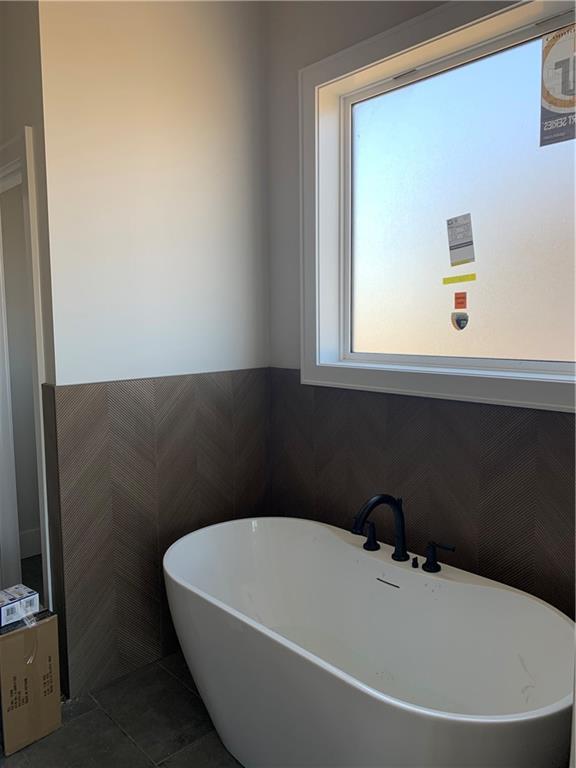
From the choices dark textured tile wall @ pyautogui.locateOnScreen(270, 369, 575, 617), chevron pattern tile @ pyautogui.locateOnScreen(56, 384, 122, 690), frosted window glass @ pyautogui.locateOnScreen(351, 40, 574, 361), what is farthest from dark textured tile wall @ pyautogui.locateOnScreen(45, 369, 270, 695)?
frosted window glass @ pyautogui.locateOnScreen(351, 40, 574, 361)

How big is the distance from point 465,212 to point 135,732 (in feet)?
7.31

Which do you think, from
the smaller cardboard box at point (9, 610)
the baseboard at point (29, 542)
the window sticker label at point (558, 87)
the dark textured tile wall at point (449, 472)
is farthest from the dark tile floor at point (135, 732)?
the window sticker label at point (558, 87)

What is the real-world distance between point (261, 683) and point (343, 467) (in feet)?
3.51

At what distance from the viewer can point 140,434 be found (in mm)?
2311

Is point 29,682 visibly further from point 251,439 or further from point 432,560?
point 432,560

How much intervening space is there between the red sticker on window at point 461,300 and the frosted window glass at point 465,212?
2 cm

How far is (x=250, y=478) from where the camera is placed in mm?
2764

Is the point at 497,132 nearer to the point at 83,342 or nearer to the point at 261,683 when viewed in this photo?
the point at 83,342

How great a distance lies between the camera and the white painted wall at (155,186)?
207cm

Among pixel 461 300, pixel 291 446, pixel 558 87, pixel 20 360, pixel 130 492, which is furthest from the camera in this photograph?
pixel 20 360

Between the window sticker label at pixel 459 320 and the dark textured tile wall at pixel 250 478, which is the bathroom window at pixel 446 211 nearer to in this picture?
the window sticker label at pixel 459 320

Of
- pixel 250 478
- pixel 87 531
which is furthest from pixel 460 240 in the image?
pixel 87 531

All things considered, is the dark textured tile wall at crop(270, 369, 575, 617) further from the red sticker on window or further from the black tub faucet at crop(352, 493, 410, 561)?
the red sticker on window

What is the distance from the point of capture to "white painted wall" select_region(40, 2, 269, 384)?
2066 mm
